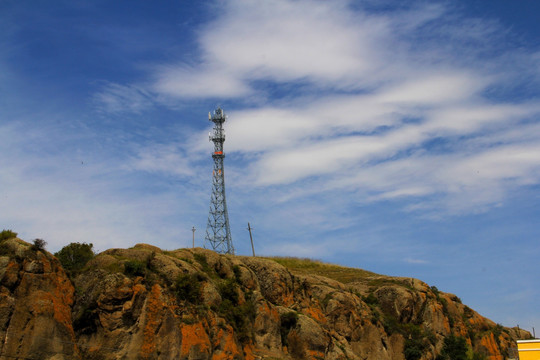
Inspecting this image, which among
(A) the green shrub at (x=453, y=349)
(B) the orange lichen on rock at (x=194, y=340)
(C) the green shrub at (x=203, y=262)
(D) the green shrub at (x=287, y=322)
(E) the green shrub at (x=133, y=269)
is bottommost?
(A) the green shrub at (x=453, y=349)

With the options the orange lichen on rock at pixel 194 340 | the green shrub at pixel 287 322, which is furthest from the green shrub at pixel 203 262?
the orange lichen on rock at pixel 194 340

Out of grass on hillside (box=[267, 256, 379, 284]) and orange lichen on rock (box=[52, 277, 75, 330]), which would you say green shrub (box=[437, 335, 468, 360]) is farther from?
orange lichen on rock (box=[52, 277, 75, 330])

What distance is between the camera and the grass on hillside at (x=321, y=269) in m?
88.6

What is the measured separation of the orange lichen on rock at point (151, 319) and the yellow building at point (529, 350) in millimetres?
34920

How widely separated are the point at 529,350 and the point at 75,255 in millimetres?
41018

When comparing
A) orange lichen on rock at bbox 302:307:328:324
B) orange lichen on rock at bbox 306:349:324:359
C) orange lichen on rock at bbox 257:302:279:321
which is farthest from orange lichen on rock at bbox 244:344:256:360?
orange lichen on rock at bbox 302:307:328:324

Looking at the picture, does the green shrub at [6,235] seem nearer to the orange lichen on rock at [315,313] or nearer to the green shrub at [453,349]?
the orange lichen on rock at [315,313]

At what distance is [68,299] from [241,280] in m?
16.8

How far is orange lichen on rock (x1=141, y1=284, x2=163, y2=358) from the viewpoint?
3553 cm

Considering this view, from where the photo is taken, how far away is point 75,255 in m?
43.8

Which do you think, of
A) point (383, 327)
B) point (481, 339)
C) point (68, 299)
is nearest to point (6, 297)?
point (68, 299)

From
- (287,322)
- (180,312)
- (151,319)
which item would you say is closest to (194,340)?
(180,312)

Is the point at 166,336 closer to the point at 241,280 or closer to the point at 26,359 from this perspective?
the point at 26,359

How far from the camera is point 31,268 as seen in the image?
33.6 m
